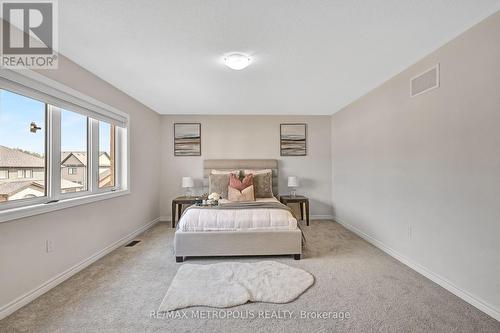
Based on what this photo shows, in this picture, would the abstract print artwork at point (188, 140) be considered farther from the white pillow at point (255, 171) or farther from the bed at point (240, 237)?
the bed at point (240, 237)

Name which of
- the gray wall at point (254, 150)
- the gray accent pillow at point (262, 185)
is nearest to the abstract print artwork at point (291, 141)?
the gray wall at point (254, 150)

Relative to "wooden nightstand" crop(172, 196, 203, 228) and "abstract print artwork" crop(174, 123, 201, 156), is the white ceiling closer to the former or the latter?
"abstract print artwork" crop(174, 123, 201, 156)

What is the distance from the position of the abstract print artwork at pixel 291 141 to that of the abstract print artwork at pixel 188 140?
6.02 ft

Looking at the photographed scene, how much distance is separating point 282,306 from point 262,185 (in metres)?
2.52

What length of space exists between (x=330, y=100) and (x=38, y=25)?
12.3 feet

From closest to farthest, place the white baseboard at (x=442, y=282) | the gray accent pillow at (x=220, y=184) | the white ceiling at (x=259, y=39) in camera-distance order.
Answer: the white ceiling at (x=259, y=39) → the white baseboard at (x=442, y=282) → the gray accent pillow at (x=220, y=184)

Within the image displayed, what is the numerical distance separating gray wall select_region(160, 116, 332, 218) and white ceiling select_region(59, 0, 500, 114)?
1547mm

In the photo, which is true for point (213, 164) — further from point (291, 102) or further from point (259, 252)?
point (259, 252)

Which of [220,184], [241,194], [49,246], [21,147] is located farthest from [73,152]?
[241,194]

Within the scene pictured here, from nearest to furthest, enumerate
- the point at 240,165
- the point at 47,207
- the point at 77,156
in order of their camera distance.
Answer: the point at 47,207
the point at 77,156
the point at 240,165

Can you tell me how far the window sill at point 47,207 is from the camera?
68.0 inches

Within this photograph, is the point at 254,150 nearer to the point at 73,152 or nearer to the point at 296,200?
the point at 296,200

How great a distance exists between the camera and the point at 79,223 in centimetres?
246

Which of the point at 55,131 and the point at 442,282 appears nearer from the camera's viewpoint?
the point at 442,282
